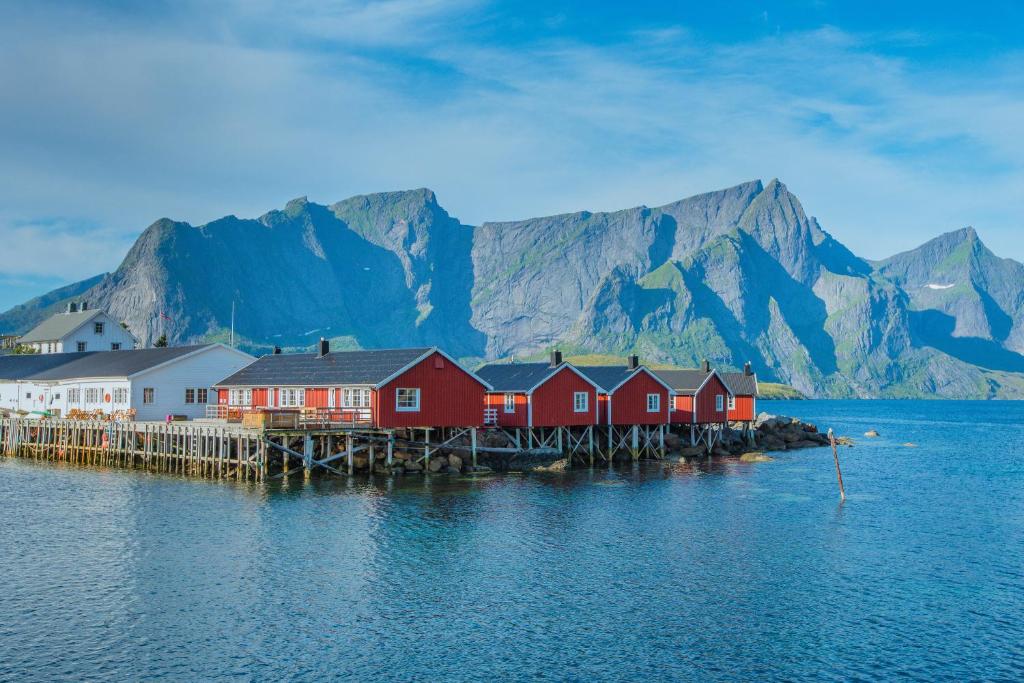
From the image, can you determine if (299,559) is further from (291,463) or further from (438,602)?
(291,463)

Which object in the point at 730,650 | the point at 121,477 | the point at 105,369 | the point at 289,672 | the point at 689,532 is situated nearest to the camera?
the point at 289,672

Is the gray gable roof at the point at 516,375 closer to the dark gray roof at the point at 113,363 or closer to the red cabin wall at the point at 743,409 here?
the dark gray roof at the point at 113,363

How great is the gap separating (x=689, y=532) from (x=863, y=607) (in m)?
A: 13.7

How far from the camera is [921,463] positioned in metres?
88.1

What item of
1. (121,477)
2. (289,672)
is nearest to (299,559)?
(289,672)

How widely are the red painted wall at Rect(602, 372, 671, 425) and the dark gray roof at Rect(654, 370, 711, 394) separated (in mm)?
4541

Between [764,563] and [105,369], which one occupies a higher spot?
[105,369]

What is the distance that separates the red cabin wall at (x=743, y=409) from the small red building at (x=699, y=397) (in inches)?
253

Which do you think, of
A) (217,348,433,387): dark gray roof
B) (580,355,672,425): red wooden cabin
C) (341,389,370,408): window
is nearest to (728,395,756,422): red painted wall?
(580,355,672,425): red wooden cabin

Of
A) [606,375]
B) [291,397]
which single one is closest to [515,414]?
[606,375]

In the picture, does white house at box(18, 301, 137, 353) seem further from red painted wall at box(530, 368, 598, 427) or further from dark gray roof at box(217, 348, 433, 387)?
red painted wall at box(530, 368, 598, 427)

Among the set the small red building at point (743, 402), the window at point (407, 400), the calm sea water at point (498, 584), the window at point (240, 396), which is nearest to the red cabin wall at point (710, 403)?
the small red building at point (743, 402)

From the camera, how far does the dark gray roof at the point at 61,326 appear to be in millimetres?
118062

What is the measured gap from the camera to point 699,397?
88.6 metres
